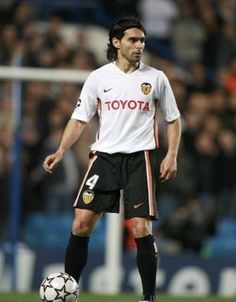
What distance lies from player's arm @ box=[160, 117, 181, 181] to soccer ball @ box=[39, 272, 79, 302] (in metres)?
0.92

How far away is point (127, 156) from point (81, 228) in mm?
572

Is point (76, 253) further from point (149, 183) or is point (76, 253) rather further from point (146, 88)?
point (146, 88)

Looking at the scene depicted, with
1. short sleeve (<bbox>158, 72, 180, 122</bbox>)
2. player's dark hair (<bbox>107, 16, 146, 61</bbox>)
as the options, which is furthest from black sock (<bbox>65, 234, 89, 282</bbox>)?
player's dark hair (<bbox>107, 16, 146, 61</bbox>)

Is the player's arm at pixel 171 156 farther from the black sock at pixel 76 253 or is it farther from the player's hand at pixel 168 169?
the black sock at pixel 76 253

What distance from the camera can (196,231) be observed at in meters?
13.2

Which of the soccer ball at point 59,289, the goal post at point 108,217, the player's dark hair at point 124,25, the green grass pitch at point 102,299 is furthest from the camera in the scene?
the goal post at point 108,217

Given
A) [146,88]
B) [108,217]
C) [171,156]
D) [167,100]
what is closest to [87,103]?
[146,88]

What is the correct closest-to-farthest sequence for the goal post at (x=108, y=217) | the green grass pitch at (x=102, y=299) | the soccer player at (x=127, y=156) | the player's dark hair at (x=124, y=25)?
the soccer player at (x=127, y=156) < the player's dark hair at (x=124, y=25) < the green grass pitch at (x=102, y=299) < the goal post at (x=108, y=217)

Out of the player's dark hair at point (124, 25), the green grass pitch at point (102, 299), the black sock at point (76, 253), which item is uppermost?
the player's dark hair at point (124, 25)

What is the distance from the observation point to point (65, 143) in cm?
791

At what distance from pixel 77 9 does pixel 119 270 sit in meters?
5.46

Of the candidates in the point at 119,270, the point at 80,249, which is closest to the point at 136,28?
the point at 80,249

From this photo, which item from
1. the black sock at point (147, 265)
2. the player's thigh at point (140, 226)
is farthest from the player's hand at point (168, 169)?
the black sock at point (147, 265)

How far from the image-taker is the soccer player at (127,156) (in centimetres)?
774
